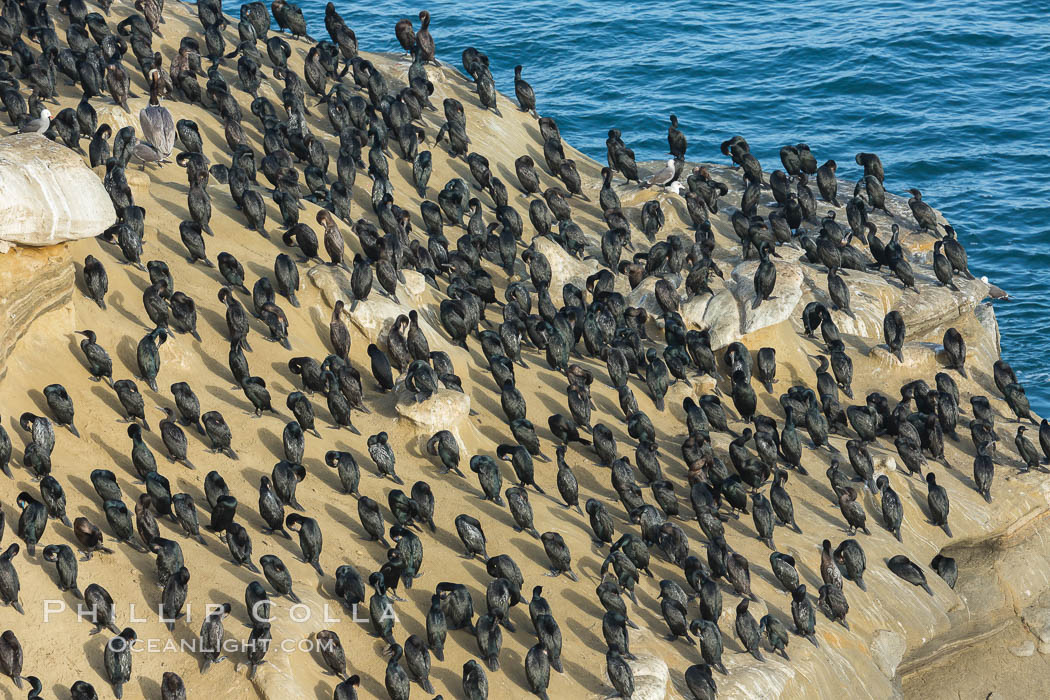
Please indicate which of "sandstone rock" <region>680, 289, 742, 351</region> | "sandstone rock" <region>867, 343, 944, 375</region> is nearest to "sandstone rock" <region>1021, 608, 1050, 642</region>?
"sandstone rock" <region>867, 343, 944, 375</region>

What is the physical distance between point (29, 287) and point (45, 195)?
4.61 feet

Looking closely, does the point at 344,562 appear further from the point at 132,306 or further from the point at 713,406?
the point at 713,406

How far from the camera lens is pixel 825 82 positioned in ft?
160

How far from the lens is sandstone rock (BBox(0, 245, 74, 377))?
61.5 feet

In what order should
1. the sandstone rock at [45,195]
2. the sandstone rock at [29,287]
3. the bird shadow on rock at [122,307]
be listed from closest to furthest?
the sandstone rock at [45,195], the sandstone rock at [29,287], the bird shadow on rock at [122,307]

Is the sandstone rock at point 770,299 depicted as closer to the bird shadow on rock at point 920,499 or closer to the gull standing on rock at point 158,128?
the bird shadow on rock at point 920,499

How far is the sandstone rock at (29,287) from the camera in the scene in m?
18.8

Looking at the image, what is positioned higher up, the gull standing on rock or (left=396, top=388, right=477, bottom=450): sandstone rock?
the gull standing on rock

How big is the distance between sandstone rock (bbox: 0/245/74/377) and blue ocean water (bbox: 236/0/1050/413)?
25520 millimetres

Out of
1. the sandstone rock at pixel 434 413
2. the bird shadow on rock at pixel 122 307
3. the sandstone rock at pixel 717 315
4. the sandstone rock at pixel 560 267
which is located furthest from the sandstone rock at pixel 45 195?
the sandstone rock at pixel 717 315

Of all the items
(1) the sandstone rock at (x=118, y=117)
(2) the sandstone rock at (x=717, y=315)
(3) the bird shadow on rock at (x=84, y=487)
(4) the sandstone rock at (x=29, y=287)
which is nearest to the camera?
(3) the bird shadow on rock at (x=84, y=487)

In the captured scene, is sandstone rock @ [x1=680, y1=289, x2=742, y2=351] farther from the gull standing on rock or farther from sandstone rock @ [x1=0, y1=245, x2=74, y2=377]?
sandstone rock @ [x1=0, y1=245, x2=74, y2=377]

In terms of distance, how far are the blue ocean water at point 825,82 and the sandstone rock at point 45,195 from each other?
2537 centimetres

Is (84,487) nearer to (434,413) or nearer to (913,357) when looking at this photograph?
(434,413)
